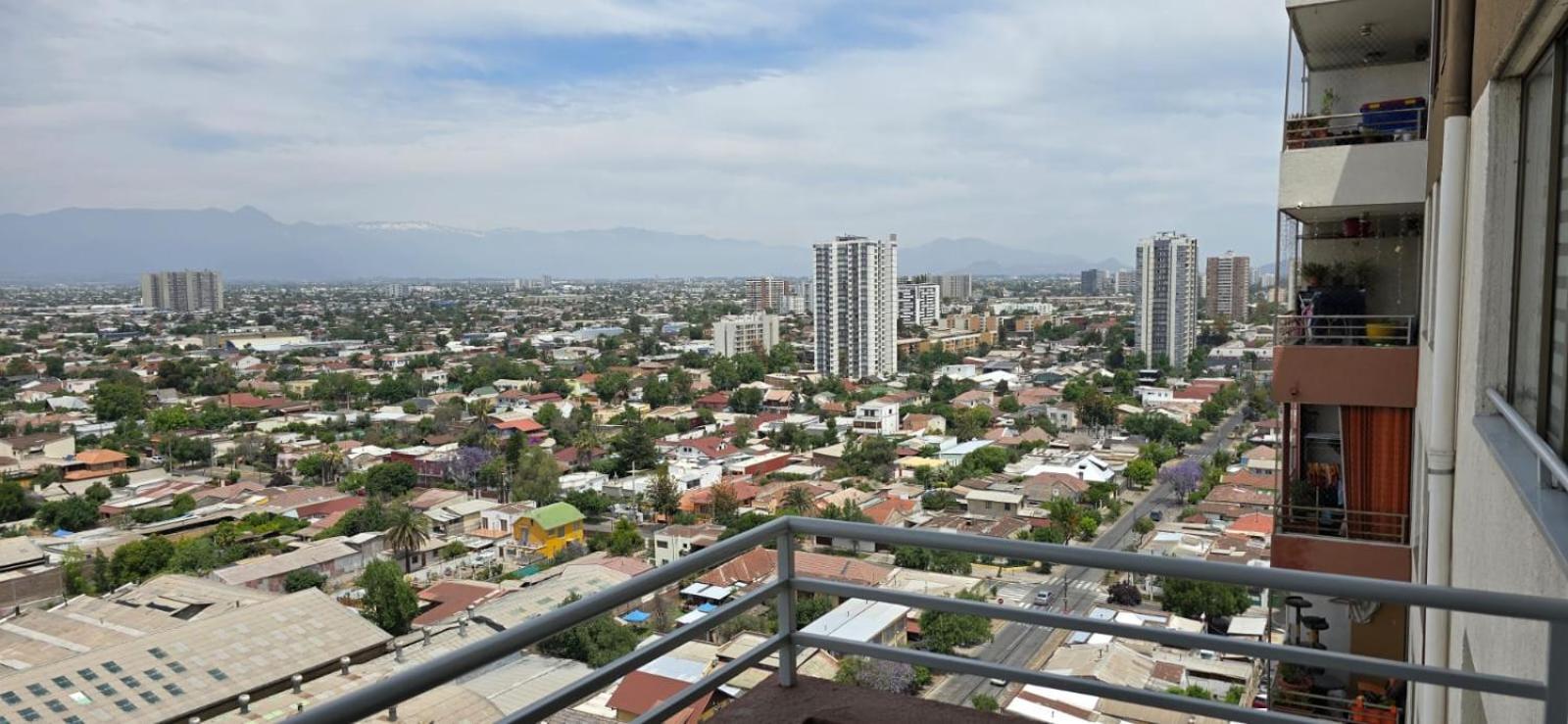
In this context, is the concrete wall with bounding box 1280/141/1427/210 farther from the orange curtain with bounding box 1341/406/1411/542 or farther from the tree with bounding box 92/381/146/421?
the tree with bounding box 92/381/146/421

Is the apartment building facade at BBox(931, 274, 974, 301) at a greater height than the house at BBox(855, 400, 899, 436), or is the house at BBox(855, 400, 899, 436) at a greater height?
the apartment building facade at BBox(931, 274, 974, 301)

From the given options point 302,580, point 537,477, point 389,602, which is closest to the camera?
point 389,602

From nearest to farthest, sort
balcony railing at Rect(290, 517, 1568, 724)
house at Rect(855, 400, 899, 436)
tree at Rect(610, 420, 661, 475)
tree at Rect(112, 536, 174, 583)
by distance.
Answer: balcony railing at Rect(290, 517, 1568, 724)
tree at Rect(112, 536, 174, 583)
tree at Rect(610, 420, 661, 475)
house at Rect(855, 400, 899, 436)

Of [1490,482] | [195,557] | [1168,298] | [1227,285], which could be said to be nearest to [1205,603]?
[1490,482]

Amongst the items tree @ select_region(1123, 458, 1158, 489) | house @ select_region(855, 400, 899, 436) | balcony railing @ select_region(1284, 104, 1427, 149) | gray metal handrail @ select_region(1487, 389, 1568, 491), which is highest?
balcony railing @ select_region(1284, 104, 1427, 149)

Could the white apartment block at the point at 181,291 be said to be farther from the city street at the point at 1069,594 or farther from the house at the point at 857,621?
the house at the point at 857,621

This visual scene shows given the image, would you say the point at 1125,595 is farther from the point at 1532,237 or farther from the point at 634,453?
the point at 634,453

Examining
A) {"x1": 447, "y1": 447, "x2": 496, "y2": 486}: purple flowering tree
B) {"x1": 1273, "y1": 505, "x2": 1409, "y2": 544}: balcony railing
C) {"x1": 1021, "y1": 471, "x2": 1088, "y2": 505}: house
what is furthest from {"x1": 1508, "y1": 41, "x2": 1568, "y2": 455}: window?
{"x1": 447, "y1": 447, "x2": 496, "y2": 486}: purple flowering tree
